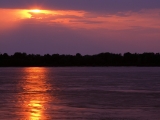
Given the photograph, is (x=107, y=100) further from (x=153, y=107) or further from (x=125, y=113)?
(x=125, y=113)

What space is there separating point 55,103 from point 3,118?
6.69m

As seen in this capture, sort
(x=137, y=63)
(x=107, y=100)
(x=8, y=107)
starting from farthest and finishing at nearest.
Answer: (x=137, y=63) → (x=107, y=100) → (x=8, y=107)

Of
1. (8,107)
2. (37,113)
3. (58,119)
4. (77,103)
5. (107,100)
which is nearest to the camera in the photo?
(58,119)

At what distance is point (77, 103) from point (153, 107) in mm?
4090

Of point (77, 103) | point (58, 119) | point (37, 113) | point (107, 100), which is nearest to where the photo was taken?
point (58, 119)

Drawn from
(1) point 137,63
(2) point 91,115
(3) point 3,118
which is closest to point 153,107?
(2) point 91,115

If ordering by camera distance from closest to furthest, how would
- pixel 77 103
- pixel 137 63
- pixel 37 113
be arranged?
pixel 37 113 < pixel 77 103 < pixel 137 63

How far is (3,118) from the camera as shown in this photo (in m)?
20.3

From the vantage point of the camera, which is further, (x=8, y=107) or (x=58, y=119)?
(x=8, y=107)

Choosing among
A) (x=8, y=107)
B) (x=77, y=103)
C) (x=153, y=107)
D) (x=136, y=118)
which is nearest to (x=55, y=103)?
(x=77, y=103)

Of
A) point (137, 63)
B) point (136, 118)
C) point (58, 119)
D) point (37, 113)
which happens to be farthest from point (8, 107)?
point (137, 63)

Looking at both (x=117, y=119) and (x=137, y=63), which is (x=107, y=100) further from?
(x=137, y=63)

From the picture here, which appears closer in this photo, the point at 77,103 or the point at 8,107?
the point at 8,107

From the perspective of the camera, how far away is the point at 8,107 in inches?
963
